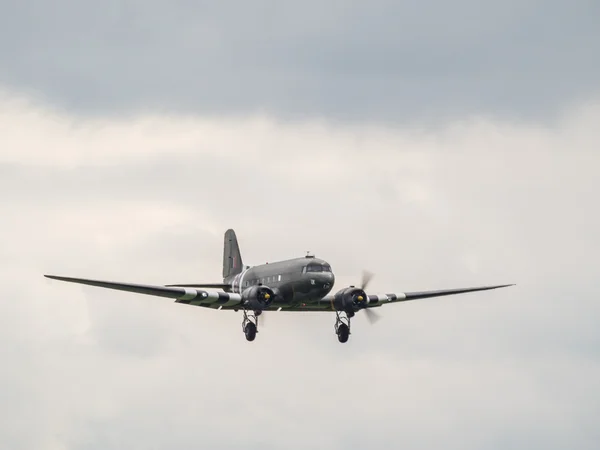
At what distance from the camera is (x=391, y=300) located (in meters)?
79.9

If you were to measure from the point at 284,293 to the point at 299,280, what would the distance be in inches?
70.5

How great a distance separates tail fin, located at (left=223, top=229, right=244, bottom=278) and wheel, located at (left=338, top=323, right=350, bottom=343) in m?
13.4

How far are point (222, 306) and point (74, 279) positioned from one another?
13.6 meters

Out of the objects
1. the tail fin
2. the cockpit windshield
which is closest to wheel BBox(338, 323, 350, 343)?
the cockpit windshield

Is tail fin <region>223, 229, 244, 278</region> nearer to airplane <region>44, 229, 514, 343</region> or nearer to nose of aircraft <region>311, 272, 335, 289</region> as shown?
airplane <region>44, 229, 514, 343</region>

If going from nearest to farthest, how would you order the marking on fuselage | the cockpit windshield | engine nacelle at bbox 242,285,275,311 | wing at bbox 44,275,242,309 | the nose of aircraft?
wing at bbox 44,275,242,309 → the nose of aircraft → the cockpit windshield → the marking on fuselage → engine nacelle at bbox 242,285,275,311

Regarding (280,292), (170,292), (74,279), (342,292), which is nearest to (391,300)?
(342,292)

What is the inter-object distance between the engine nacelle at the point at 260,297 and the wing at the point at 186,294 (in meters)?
1.35

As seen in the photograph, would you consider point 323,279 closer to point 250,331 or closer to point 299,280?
→ point 299,280

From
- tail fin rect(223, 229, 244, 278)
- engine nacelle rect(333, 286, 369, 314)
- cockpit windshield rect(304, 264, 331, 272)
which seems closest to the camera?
cockpit windshield rect(304, 264, 331, 272)

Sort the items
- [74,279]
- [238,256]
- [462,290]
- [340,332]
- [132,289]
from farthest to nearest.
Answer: [238,256] < [462,290] < [340,332] < [132,289] < [74,279]

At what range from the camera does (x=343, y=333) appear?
2963 inches

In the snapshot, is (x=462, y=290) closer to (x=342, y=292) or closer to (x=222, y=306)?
(x=342, y=292)

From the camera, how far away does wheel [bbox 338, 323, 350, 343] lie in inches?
2960
